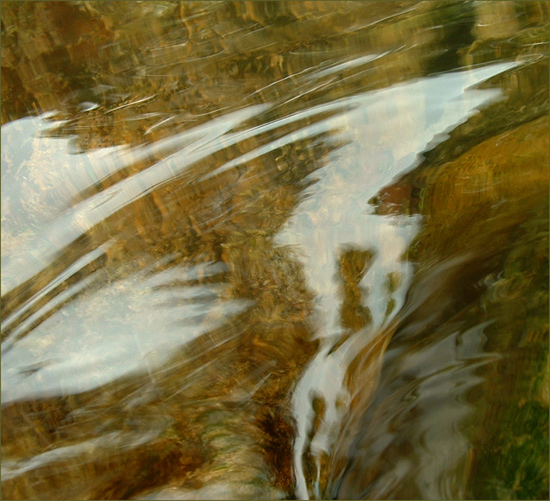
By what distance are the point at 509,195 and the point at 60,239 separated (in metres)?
0.96

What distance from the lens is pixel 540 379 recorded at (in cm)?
92

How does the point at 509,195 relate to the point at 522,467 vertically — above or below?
above

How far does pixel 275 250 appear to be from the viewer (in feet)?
3.19

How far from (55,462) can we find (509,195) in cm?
107

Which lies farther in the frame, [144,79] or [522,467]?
[144,79]

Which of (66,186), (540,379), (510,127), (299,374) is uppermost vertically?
(66,186)

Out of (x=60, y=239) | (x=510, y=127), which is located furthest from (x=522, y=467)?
(x=60, y=239)

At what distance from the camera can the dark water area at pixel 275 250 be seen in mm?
914

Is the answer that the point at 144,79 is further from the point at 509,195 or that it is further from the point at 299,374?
the point at 509,195

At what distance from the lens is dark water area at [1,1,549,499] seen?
0.91 metres

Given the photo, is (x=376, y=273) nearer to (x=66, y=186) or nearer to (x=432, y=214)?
(x=432, y=214)

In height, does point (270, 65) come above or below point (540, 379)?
above

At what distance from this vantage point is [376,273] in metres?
0.97

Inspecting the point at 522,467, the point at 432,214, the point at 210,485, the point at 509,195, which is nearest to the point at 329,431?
the point at 210,485
